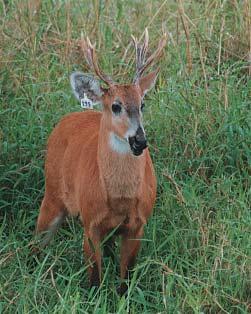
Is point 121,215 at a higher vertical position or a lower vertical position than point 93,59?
lower

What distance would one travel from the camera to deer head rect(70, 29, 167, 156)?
5051mm

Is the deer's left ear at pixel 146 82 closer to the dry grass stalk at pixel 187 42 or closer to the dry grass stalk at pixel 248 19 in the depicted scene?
the dry grass stalk at pixel 187 42

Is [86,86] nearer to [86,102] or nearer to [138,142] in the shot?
[86,102]

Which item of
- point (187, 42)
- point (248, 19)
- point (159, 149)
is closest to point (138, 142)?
point (159, 149)

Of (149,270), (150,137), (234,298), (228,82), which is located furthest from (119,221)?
(228,82)

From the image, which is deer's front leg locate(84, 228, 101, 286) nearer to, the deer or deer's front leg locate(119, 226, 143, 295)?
the deer

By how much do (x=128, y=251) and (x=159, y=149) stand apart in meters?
1.22

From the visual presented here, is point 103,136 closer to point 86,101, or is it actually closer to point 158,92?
point 86,101

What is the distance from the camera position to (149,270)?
18.0 ft

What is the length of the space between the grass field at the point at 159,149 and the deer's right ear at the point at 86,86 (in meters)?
0.65

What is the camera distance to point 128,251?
543 centimetres

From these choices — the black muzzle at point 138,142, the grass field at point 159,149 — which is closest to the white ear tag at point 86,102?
the black muzzle at point 138,142

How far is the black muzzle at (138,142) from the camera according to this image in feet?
16.3

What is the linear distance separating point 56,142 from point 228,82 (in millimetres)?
1586
